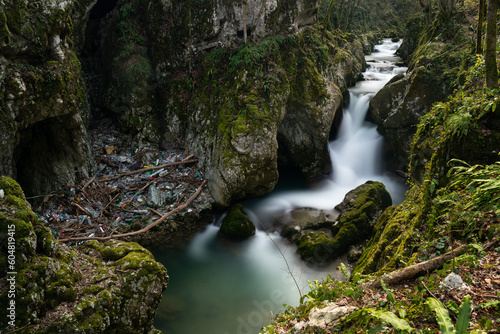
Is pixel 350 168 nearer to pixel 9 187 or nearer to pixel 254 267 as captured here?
pixel 254 267

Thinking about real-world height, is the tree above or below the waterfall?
above

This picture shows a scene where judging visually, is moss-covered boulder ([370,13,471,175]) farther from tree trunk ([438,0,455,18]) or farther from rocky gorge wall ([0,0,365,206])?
rocky gorge wall ([0,0,365,206])

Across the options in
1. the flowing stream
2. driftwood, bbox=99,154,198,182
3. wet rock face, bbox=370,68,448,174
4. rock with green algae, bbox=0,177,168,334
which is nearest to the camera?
rock with green algae, bbox=0,177,168,334

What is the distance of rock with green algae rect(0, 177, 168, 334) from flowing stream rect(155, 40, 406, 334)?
A: 6.82ft

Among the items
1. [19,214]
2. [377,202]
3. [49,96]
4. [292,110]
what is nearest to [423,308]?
[19,214]

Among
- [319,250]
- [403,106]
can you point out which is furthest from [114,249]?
[403,106]

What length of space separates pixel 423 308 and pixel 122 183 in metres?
9.90

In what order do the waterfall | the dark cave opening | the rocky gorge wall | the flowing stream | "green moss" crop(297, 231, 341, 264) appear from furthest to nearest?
the dark cave opening < the waterfall < the rocky gorge wall < "green moss" crop(297, 231, 341, 264) < the flowing stream

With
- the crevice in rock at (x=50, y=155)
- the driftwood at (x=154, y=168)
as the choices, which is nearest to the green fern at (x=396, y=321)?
the driftwood at (x=154, y=168)

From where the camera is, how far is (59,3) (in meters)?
7.81

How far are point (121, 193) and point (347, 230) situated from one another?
305 inches

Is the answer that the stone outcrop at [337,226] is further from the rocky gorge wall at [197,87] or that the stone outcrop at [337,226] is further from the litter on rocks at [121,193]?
the litter on rocks at [121,193]

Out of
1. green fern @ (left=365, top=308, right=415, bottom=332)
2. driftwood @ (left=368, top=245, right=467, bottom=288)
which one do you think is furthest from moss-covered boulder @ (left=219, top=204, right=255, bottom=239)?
green fern @ (left=365, top=308, right=415, bottom=332)

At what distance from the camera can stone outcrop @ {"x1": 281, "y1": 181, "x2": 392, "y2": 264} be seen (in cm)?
780
